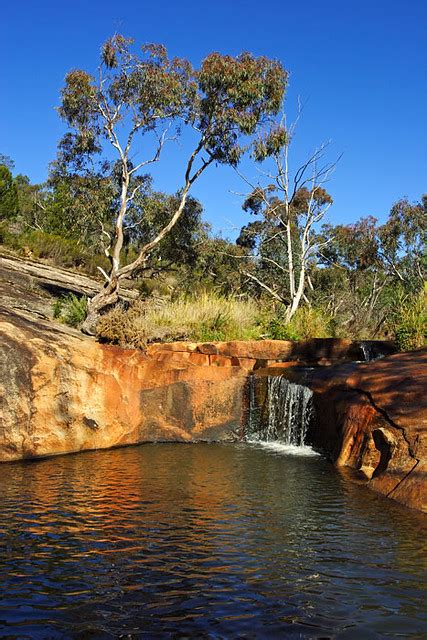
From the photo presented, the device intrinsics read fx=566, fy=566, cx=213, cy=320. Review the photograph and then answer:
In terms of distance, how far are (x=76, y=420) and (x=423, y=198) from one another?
2773 centimetres

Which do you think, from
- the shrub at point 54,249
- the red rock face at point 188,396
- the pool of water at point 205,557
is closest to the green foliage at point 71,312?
the red rock face at point 188,396

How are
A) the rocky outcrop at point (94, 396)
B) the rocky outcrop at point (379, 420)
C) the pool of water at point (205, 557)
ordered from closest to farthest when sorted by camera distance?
the pool of water at point (205, 557) → the rocky outcrop at point (379, 420) → the rocky outcrop at point (94, 396)

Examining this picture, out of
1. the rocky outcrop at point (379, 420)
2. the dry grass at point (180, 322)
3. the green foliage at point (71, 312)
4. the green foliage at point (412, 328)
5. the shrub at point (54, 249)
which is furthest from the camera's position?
the shrub at point (54, 249)

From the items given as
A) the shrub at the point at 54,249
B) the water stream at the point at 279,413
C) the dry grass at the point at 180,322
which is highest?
the shrub at the point at 54,249

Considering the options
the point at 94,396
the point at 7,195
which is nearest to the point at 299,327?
the point at 94,396

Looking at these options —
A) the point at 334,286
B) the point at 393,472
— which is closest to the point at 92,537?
the point at 393,472

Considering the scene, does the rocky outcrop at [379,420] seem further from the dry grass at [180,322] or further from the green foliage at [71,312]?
the green foliage at [71,312]

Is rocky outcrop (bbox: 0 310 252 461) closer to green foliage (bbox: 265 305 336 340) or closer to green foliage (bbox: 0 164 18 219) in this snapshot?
green foliage (bbox: 265 305 336 340)

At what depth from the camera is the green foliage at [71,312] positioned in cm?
1427

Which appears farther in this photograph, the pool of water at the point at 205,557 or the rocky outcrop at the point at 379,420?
the rocky outcrop at the point at 379,420

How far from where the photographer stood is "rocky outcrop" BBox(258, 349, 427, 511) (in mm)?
6870

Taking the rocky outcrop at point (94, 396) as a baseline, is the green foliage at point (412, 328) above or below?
above

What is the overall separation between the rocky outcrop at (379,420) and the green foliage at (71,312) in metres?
6.24

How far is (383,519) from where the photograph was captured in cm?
588
